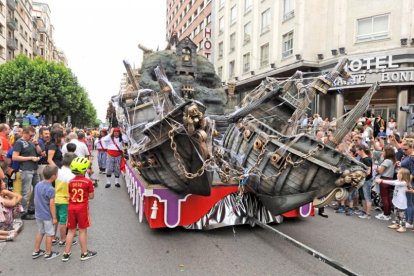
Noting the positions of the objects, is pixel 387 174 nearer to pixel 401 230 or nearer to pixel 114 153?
pixel 401 230

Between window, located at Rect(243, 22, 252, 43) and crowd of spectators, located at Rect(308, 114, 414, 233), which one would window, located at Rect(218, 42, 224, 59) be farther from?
crowd of spectators, located at Rect(308, 114, 414, 233)

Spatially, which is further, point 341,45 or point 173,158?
point 341,45

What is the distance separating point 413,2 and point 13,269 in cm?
1942

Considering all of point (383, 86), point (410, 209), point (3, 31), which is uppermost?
point (3, 31)

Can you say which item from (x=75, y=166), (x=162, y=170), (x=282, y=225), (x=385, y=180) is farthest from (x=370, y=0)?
(x=75, y=166)

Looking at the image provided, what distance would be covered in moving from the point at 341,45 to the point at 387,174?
1363 centimetres

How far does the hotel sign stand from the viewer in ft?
53.5

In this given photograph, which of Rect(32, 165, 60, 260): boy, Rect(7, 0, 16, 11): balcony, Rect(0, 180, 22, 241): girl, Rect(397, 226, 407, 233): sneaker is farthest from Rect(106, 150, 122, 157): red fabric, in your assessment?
Rect(7, 0, 16, 11): balcony

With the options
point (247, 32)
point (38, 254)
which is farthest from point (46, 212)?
point (247, 32)

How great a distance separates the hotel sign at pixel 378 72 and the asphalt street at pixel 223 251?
1183cm

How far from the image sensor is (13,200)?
197 inches

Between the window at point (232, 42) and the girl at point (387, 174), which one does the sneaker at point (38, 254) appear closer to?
the girl at point (387, 174)

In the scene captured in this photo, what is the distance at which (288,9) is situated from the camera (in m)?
21.7

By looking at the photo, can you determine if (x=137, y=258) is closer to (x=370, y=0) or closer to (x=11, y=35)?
(x=370, y=0)
